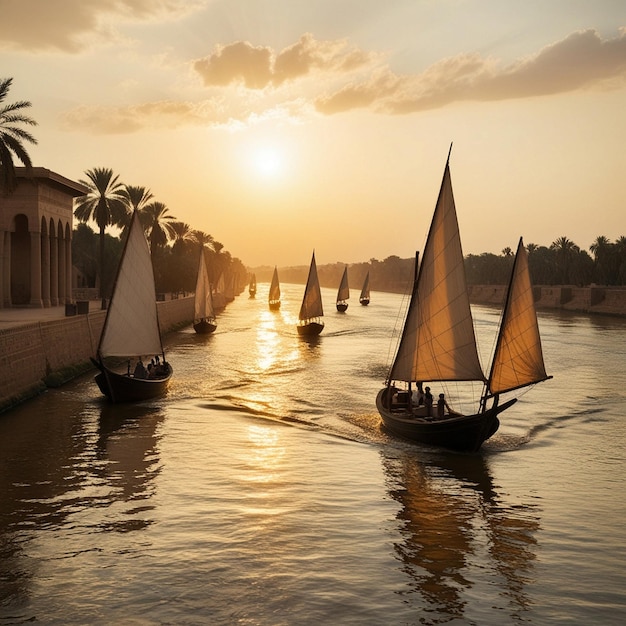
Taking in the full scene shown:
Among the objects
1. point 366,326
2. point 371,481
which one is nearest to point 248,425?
point 371,481

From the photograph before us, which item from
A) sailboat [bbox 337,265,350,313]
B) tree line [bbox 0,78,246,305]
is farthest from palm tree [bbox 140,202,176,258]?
sailboat [bbox 337,265,350,313]

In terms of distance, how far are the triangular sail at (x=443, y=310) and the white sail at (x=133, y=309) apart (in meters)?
13.2

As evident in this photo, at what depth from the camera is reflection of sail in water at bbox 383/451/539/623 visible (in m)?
13.1

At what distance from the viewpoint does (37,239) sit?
57125 millimetres

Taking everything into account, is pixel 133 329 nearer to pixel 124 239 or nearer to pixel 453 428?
pixel 453 428

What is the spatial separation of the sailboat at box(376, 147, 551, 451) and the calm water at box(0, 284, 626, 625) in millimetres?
949

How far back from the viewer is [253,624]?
460 inches

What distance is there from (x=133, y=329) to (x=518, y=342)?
17.4 metres

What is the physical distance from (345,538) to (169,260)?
8340cm

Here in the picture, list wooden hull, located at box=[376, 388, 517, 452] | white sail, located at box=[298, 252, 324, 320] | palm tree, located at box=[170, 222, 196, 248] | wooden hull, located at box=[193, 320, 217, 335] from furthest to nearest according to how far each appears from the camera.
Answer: palm tree, located at box=[170, 222, 196, 248], white sail, located at box=[298, 252, 324, 320], wooden hull, located at box=[193, 320, 217, 335], wooden hull, located at box=[376, 388, 517, 452]

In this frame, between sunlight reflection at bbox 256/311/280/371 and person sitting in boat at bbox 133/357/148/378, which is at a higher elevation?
person sitting in boat at bbox 133/357/148/378

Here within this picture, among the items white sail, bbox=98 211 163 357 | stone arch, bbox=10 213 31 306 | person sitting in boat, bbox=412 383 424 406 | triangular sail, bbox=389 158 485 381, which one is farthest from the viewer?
stone arch, bbox=10 213 31 306

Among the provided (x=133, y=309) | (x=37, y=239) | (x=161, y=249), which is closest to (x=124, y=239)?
(x=161, y=249)

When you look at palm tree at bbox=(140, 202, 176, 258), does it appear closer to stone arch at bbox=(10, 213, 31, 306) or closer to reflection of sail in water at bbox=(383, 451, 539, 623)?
stone arch at bbox=(10, 213, 31, 306)
